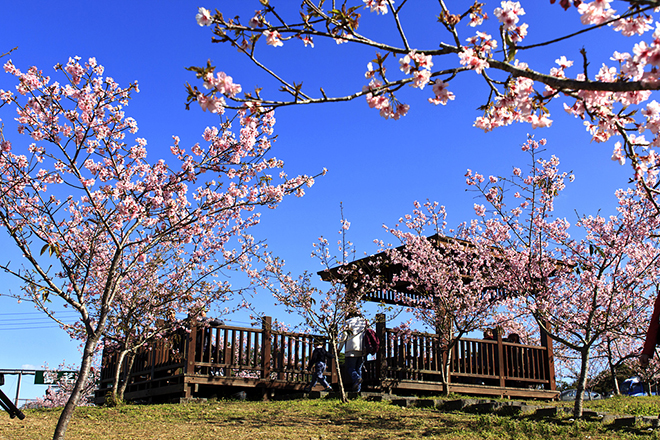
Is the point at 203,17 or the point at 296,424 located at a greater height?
the point at 203,17

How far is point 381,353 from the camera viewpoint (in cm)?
1154

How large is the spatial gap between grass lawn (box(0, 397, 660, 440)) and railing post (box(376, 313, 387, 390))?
72.3 inches

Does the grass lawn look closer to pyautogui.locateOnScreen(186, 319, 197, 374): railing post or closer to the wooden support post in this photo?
Result: the wooden support post

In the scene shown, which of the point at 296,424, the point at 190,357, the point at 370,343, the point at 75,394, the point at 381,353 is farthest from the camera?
the point at 381,353

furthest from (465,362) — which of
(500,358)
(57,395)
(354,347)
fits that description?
(57,395)

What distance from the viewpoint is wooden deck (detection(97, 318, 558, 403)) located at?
10.7 m

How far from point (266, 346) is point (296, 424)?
351 centimetres

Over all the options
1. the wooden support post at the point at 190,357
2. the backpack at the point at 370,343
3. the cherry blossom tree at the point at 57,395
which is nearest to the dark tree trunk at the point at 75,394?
the wooden support post at the point at 190,357

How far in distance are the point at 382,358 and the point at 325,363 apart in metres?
1.32

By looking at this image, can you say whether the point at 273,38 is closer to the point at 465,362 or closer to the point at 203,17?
the point at 203,17

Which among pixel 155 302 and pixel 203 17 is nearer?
pixel 203 17

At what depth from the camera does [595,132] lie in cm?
411

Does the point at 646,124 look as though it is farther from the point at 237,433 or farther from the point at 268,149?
the point at 237,433

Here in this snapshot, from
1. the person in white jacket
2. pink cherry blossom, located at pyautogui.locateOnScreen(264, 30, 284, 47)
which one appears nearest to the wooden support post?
the person in white jacket
